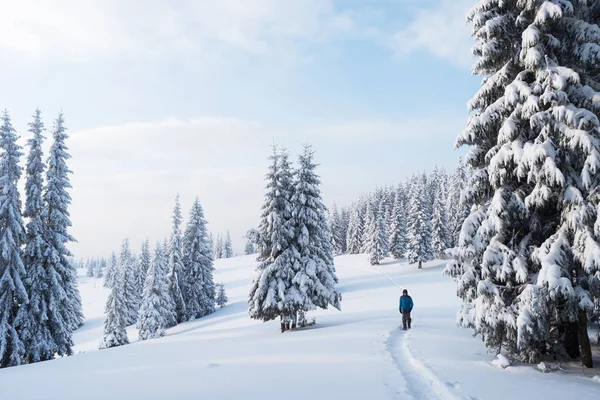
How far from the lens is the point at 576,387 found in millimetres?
8320

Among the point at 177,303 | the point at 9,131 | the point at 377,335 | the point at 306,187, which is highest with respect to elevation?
the point at 9,131

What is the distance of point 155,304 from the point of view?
4384cm

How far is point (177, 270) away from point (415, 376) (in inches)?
1716

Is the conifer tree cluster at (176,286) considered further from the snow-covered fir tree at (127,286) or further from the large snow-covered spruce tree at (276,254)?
the large snow-covered spruce tree at (276,254)

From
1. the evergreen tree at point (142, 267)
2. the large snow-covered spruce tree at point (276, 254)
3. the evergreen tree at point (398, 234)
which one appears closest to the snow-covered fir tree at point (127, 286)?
the evergreen tree at point (142, 267)

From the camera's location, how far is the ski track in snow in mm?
8000

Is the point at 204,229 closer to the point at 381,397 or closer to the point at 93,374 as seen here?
the point at 93,374

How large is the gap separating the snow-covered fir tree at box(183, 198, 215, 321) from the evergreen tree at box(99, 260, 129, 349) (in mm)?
7728

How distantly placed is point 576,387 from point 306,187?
1719 centimetres

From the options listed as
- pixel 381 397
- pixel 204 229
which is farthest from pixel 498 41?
pixel 204 229

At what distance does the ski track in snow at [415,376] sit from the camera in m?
8.00

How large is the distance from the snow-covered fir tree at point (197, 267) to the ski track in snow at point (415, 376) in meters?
38.9

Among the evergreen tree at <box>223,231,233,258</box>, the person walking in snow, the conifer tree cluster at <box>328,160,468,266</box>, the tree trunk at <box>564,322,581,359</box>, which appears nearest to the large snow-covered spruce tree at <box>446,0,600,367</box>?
the tree trunk at <box>564,322,581,359</box>

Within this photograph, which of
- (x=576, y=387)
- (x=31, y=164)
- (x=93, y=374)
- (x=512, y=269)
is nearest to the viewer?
(x=576, y=387)
